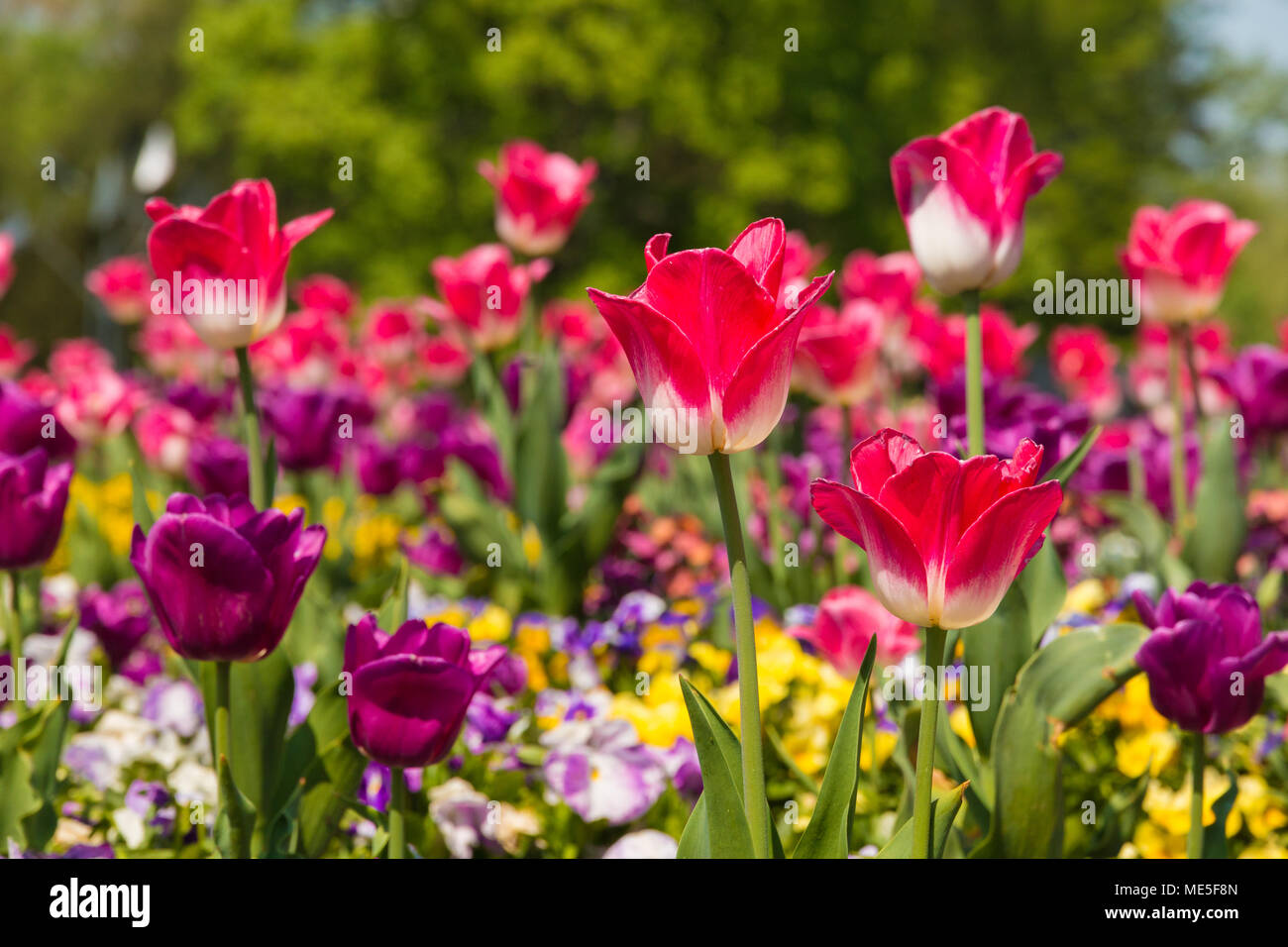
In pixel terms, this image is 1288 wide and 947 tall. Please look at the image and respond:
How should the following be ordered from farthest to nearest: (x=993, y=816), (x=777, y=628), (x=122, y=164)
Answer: (x=122, y=164), (x=777, y=628), (x=993, y=816)

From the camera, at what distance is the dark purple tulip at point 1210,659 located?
1.45 meters

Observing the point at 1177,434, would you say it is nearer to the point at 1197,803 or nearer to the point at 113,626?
the point at 1197,803

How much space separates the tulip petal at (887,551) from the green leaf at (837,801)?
11 centimetres

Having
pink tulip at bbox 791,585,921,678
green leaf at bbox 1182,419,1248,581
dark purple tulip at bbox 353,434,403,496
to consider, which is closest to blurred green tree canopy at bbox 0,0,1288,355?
dark purple tulip at bbox 353,434,403,496

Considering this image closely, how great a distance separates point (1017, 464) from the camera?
3.72 feet

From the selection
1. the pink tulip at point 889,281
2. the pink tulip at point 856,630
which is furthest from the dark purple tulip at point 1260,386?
the pink tulip at point 856,630

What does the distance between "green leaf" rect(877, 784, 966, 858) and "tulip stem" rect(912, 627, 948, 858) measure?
4 cm

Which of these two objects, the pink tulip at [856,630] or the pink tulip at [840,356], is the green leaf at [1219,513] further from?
the pink tulip at [856,630]

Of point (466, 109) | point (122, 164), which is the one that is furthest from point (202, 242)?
point (466, 109)

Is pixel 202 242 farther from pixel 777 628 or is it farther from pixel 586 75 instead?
pixel 586 75

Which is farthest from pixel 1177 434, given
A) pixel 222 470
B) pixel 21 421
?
pixel 21 421

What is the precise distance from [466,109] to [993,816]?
1787 cm

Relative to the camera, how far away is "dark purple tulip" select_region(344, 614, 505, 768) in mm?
1325

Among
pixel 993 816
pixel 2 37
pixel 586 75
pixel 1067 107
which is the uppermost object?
pixel 2 37
